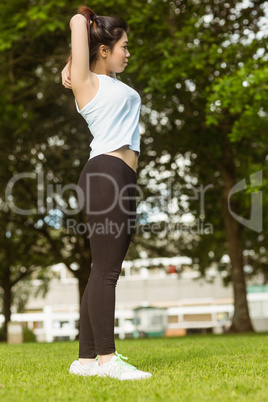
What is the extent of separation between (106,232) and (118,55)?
1247 millimetres

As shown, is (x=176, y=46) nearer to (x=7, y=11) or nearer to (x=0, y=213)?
(x=7, y=11)

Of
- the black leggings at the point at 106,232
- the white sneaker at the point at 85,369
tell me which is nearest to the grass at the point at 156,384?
the white sneaker at the point at 85,369

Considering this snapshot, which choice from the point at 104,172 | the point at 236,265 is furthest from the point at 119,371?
the point at 236,265

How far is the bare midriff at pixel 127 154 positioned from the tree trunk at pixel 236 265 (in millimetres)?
15568

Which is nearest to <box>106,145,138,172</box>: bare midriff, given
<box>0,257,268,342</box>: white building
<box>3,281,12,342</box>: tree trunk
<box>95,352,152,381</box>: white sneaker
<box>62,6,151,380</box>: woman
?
<box>62,6,151,380</box>: woman

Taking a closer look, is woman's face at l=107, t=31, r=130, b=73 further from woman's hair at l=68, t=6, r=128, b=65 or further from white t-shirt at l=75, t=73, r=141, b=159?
white t-shirt at l=75, t=73, r=141, b=159

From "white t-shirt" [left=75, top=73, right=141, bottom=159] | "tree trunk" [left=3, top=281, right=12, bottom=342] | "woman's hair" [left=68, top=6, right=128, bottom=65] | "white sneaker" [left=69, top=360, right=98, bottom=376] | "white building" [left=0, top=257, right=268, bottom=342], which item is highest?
"woman's hair" [left=68, top=6, right=128, bottom=65]

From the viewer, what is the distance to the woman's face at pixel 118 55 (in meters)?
3.92

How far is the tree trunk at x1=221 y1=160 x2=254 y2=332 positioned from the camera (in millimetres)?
18672

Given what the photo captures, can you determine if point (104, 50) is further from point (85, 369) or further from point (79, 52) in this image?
point (85, 369)

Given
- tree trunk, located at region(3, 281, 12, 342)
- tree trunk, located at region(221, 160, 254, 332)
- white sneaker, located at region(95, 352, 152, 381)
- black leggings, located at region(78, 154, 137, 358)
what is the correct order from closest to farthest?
1. white sneaker, located at region(95, 352, 152, 381)
2. black leggings, located at region(78, 154, 137, 358)
3. tree trunk, located at region(221, 160, 254, 332)
4. tree trunk, located at region(3, 281, 12, 342)

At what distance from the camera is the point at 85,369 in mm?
3742

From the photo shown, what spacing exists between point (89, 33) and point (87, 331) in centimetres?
204

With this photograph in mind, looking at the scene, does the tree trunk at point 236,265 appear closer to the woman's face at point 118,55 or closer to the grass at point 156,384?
the grass at point 156,384
